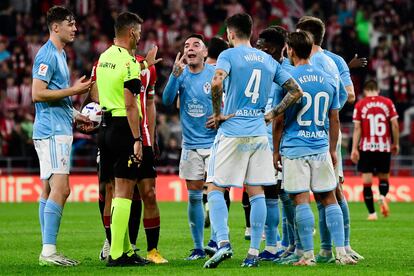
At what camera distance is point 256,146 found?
34.8 ft

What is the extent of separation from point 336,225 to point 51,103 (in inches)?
132

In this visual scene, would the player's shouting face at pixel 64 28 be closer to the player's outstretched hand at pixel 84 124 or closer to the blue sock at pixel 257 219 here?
the player's outstretched hand at pixel 84 124

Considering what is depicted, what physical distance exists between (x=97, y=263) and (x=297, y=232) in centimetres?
223

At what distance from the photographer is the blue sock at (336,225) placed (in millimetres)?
10742

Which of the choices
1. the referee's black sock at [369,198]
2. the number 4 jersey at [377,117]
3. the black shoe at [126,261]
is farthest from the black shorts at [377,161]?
the black shoe at [126,261]

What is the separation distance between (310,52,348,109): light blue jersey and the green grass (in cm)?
190

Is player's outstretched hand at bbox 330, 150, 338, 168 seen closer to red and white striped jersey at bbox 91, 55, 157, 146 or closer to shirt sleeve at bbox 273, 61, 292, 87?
shirt sleeve at bbox 273, 61, 292, 87

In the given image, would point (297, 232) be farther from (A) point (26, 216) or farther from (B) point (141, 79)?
(A) point (26, 216)

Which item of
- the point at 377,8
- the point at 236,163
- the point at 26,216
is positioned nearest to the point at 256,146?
the point at 236,163

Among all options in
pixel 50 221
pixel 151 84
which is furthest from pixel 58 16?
pixel 50 221

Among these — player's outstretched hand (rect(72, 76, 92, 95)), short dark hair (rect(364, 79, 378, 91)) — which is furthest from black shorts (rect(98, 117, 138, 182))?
short dark hair (rect(364, 79, 378, 91))

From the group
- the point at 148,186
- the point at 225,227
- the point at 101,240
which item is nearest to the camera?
the point at 225,227

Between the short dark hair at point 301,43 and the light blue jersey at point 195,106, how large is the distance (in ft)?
5.88

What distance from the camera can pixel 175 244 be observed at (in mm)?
13898
